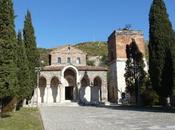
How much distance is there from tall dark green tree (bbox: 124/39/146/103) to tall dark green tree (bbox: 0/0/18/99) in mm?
23501

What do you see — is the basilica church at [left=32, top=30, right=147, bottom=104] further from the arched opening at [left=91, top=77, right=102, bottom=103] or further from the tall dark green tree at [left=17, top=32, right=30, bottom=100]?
the tall dark green tree at [left=17, top=32, right=30, bottom=100]

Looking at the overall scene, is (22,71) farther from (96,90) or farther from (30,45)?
(96,90)

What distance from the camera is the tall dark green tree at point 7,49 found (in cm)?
2147

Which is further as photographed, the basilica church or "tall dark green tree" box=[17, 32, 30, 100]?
the basilica church

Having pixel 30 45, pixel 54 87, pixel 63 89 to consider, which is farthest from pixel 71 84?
pixel 30 45

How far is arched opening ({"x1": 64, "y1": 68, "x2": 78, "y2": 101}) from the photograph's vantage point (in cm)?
5497

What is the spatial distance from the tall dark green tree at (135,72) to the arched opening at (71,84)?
12049 millimetres

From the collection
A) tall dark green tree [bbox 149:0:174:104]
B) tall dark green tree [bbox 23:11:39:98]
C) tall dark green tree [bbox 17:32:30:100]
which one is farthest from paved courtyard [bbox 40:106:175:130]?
tall dark green tree [bbox 23:11:39:98]

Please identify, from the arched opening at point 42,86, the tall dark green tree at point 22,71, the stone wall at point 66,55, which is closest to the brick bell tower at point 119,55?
the stone wall at point 66,55

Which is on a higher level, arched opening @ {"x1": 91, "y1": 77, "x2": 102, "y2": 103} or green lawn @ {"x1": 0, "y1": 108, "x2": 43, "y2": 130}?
arched opening @ {"x1": 91, "y1": 77, "x2": 102, "y2": 103}

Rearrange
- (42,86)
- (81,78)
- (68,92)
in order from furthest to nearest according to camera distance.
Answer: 1. (68,92)
2. (42,86)
3. (81,78)

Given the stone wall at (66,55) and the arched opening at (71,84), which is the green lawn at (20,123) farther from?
the stone wall at (66,55)

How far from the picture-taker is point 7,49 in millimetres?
22109

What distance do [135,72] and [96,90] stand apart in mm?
13168
